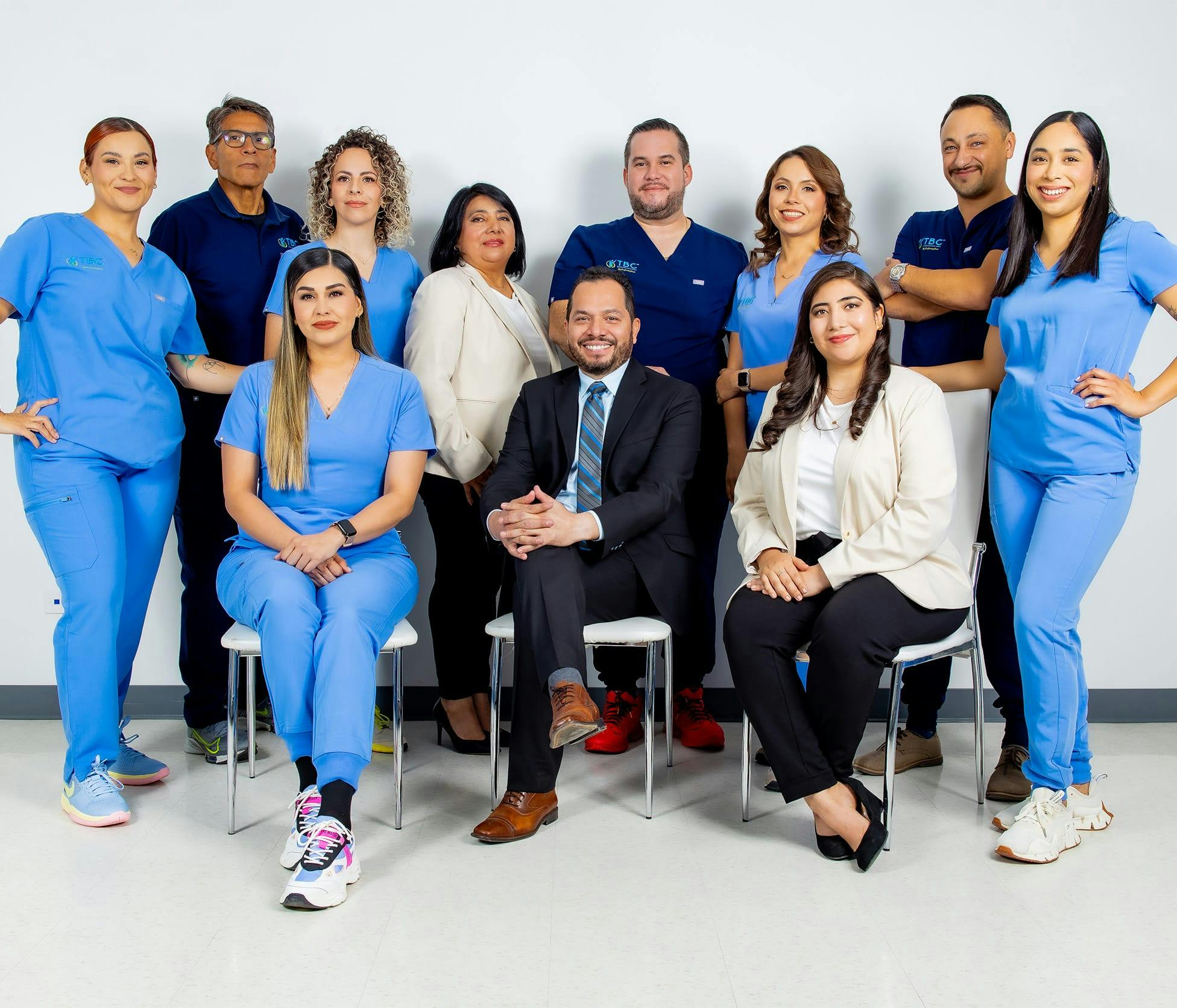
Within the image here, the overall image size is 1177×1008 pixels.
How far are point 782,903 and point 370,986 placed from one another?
2.68 ft

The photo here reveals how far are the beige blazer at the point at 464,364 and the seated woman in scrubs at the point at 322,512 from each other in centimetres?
19

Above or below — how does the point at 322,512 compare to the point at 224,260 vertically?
below

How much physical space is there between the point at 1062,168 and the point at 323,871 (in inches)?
83.6

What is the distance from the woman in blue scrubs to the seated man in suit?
0.46 meters

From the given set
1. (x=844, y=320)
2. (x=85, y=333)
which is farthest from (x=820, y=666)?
(x=85, y=333)

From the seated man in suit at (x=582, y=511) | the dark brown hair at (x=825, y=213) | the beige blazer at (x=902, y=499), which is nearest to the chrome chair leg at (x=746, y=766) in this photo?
the seated man in suit at (x=582, y=511)

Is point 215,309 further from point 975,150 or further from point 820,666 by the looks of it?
point 975,150

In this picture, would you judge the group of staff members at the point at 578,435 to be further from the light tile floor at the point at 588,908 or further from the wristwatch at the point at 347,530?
the light tile floor at the point at 588,908

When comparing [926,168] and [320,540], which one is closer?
[320,540]

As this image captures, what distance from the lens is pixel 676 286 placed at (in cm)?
310

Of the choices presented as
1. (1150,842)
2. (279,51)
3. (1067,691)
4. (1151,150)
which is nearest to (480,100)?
(279,51)

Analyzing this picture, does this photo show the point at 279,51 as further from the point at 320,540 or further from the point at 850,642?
the point at 850,642

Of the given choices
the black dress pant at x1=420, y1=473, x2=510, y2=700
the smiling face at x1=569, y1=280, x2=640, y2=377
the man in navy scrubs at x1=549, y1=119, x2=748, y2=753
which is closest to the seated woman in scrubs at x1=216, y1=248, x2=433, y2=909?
the black dress pant at x1=420, y1=473, x2=510, y2=700

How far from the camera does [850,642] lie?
2.34 m
